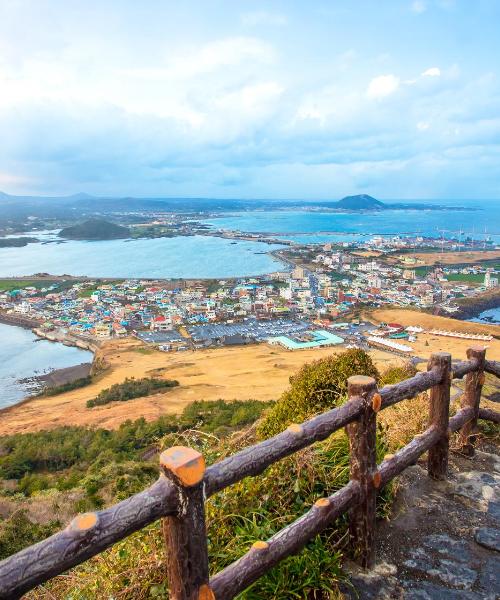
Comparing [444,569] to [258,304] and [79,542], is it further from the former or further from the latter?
[258,304]

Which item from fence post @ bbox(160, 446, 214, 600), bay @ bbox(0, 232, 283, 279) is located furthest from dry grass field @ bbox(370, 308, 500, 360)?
bay @ bbox(0, 232, 283, 279)

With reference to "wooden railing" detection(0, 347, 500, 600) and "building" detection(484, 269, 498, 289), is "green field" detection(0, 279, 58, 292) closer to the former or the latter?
"building" detection(484, 269, 498, 289)

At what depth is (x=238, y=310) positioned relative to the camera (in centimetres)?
4481

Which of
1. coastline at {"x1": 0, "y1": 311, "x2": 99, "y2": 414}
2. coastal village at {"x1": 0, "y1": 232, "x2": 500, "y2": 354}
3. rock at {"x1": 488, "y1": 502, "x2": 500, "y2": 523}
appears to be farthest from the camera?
coastal village at {"x1": 0, "y1": 232, "x2": 500, "y2": 354}

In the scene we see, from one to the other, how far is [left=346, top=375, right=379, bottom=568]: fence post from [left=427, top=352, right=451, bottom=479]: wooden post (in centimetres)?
98

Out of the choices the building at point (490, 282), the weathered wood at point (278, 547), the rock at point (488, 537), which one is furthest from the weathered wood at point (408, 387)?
the building at point (490, 282)

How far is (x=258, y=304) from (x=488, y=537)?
142ft

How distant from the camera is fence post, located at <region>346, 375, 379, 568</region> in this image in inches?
110

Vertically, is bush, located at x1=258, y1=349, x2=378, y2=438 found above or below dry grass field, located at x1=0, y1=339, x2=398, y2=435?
above

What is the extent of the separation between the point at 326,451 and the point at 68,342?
36483mm

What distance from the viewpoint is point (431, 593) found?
2674mm

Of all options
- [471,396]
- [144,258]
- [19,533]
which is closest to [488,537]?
[471,396]

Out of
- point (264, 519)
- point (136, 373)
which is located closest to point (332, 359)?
point (264, 519)

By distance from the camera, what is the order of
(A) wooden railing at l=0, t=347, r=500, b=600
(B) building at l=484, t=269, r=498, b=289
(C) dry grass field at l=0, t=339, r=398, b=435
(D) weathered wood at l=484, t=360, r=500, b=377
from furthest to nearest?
(B) building at l=484, t=269, r=498, b=289, (C) dry grass field at l=0, t=339, r=398, b=435, (D) weathered wood at l=484, t=360, r=500, b=377, (A) wooden railing at l=0, t=347, r=500, b=600
